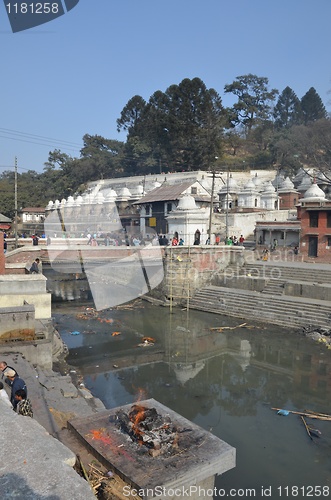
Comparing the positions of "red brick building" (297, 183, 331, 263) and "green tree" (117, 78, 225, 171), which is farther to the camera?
"green tree" (117, 78, 225, 171)

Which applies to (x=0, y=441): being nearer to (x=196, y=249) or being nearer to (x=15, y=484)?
(x=15, y=484)

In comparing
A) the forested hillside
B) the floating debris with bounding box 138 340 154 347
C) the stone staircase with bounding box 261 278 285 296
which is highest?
the forested hillside

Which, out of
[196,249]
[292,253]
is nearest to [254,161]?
[292,253]

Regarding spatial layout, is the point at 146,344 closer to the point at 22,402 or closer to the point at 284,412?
the point at 284,412

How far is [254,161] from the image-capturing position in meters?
58.7

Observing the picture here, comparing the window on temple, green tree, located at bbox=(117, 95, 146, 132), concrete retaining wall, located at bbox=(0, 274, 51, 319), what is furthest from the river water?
green tree, located at bbox=(117, 95, 146, 132)

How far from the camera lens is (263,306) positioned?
19.4 meters

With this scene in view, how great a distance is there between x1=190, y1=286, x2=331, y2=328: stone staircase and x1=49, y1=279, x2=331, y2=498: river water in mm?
580

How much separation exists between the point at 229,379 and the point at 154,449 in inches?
354

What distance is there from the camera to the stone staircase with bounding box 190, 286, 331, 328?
17.6m

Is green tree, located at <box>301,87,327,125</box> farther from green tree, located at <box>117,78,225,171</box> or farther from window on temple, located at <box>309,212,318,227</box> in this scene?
window on temple, located at <box>309,212,318,227</box>

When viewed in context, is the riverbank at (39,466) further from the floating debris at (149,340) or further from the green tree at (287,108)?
the green tree at (287,108)

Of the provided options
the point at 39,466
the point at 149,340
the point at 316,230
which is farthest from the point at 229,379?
the point at 316,230

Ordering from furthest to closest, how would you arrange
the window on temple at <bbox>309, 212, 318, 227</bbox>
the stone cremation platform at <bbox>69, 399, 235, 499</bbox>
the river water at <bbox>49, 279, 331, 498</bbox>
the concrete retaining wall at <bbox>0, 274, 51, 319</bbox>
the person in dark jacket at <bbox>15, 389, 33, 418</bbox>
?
the window on temple at <bbox>309, 212, 318, 227</bbox>
the concrete retaining wall at <bbox>0, 274, 51, 319</bbox>
the river water at <bbox>49, 279, 331, 498</bbox>
the person in dark jacket at <bbox>15, 389, 33, 418</bbox>
the stone cremation platform at <bbox>69, 399, 235, 499</bbox>
